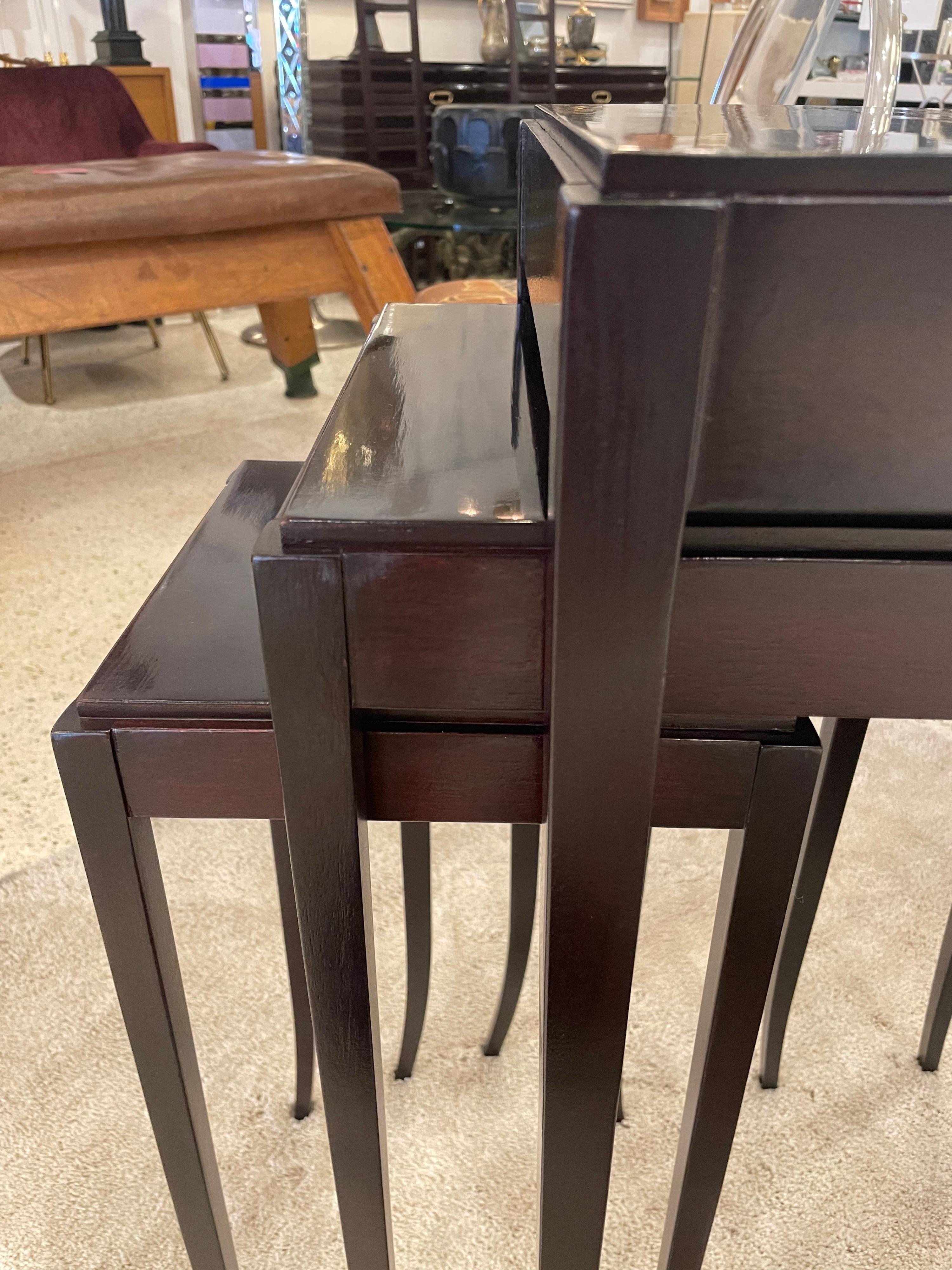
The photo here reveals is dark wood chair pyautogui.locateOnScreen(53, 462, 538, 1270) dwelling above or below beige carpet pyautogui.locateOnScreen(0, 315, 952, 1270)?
above

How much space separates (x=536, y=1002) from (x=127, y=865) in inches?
26.2

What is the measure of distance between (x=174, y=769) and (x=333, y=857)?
0.12m

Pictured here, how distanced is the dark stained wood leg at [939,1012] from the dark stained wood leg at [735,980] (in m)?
0.43

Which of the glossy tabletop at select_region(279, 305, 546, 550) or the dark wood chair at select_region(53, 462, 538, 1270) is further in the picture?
the dark wood chair at select_region(53, 462, 538, 1270)

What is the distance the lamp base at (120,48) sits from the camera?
3820 mm

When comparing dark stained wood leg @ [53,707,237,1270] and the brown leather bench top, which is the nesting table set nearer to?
dark stained wood leg @ [53,707,237,1270]

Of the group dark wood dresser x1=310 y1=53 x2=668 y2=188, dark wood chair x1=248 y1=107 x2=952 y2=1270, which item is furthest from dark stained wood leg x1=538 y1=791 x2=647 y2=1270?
dark wood dresser x1=310 y1=53 x2=668 y2=188

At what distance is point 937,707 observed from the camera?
45 centimetres

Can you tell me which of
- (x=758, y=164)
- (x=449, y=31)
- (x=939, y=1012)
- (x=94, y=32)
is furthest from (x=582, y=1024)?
(x=449, y=31)

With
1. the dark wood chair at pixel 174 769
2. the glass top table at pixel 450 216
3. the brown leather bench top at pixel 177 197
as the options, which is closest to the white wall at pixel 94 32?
the glass top table at pixel 450 216

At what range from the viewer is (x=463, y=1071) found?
1.04 meters

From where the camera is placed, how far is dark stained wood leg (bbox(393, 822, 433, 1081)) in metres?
0.93

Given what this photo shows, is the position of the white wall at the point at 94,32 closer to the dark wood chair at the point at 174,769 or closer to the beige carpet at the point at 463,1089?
the beige carpet at the point at 463,1089

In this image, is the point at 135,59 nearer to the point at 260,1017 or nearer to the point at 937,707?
the point at 260,1017
